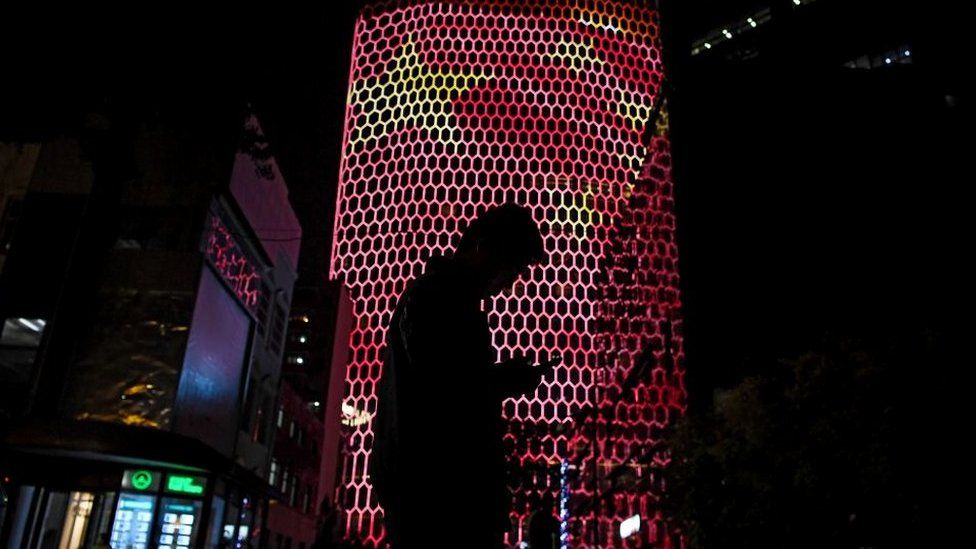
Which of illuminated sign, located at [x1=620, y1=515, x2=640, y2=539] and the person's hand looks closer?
the person's hand

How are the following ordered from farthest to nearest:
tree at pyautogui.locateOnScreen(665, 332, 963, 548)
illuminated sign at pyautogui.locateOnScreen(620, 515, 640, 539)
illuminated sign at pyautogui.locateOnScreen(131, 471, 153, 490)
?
illuminated sign at pyautogui.locateOnScreen(620, 515, 640, 539)
illuminated sign at pyautogui.locateOnScreen(131, 471, 153, 490)
tree at pyautogui.locateOnScreen(665, 332, 963, 548)

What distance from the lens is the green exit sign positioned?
13.2 meters

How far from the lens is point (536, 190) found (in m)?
34.4

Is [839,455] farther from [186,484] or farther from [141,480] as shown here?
[141,480]

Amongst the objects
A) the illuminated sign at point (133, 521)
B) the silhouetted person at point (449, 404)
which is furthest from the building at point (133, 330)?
the silhouetted person at point (449, 404)

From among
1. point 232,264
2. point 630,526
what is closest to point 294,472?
point 630,526

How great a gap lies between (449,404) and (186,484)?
13566 mm

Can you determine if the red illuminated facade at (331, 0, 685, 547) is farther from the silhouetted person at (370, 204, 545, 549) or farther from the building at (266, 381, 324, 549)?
the silhouetted person at (370, 204, 545, 549)

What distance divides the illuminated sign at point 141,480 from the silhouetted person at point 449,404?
42.2ft

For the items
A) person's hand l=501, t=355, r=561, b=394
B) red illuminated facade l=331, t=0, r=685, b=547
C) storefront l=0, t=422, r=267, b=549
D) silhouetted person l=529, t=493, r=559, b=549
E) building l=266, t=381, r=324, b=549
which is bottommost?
silhouetted person l=529, t=493, r=559, b=549

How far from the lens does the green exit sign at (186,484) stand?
521 inches

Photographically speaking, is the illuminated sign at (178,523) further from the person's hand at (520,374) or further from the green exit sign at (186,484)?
the person's hand at (520,374)

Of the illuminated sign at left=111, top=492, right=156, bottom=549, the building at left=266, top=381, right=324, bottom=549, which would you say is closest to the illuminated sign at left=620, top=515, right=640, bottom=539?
the building at left=266, top=381, right=324, bottom=549

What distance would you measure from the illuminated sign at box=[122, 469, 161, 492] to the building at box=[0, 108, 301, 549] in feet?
0.13
